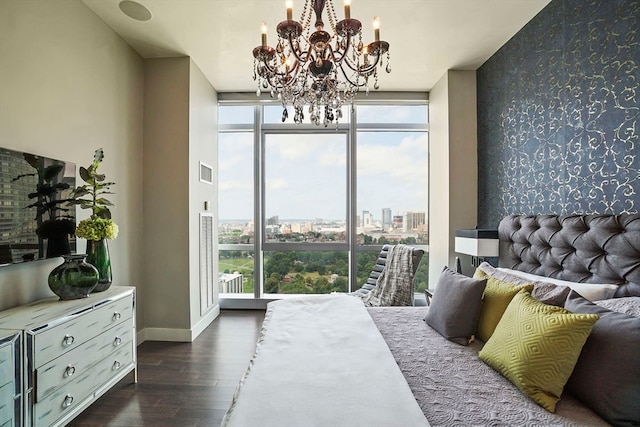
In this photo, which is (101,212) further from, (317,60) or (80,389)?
(317,60)

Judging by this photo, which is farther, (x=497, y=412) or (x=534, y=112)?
(x=534, y=112)

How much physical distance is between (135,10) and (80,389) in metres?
2.75

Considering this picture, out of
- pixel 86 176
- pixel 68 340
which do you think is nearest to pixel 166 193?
pixel 86 176

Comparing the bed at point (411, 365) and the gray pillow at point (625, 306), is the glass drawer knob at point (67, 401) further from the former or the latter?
the gray pillow at point (625, 306)

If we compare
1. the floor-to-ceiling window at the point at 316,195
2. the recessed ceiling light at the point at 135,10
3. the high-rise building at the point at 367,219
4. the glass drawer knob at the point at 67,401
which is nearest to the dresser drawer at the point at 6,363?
the glass drawer knob at the point at 67,401

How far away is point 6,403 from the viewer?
139cm

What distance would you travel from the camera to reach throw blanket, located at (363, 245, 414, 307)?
10.2 feet

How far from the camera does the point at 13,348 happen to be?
4.68ft

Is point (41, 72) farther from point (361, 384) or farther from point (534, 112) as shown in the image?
point (534, 112)

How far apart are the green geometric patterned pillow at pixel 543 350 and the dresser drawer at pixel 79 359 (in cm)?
220

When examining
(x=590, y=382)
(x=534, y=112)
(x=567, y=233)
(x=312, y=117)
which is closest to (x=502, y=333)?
(x=590, y=382)

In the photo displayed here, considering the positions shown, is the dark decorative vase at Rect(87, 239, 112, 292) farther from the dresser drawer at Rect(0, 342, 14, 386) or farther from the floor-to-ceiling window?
the floor-to-ceiling window

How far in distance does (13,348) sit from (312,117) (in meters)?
1.99

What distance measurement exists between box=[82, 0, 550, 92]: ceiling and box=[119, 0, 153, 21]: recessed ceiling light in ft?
0.14
